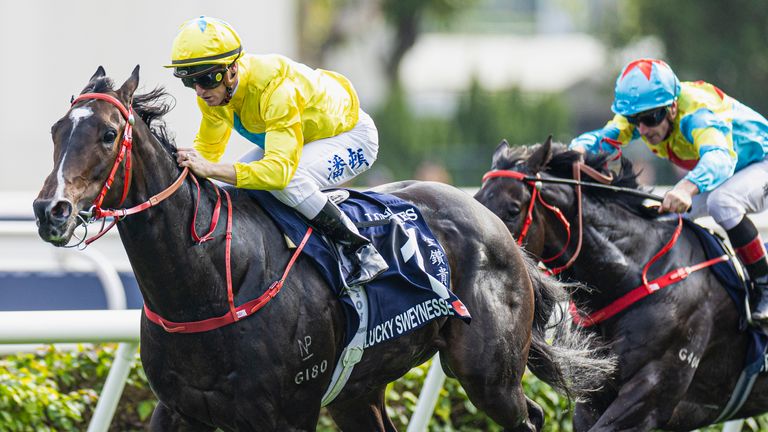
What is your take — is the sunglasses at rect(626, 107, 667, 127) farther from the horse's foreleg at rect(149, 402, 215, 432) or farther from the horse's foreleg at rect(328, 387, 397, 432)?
the horse's foreleg at rect(149, 402, 215, 432)

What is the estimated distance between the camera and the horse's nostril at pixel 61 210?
354 cm

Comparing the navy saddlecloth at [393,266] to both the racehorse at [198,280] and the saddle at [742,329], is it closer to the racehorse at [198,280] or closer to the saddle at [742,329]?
the racehorse at [198,280]

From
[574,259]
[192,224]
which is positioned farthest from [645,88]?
[192,224]

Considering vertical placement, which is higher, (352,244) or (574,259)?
(352,244)

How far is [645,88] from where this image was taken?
17.5ft

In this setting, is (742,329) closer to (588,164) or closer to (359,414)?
(588,164)

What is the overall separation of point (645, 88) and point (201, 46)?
2.12 metres

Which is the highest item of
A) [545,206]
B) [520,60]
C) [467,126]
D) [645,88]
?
[645,88]

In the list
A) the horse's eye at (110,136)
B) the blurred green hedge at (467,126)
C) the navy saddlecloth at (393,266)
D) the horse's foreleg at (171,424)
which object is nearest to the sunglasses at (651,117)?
the navy saddlecloth at (393,266)

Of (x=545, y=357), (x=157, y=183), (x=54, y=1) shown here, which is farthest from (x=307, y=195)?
(x=54, y=1)

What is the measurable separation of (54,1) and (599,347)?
27.8 ft

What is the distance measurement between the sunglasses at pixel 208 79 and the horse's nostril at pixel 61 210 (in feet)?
2.44

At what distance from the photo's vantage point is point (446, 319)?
15.5 feet

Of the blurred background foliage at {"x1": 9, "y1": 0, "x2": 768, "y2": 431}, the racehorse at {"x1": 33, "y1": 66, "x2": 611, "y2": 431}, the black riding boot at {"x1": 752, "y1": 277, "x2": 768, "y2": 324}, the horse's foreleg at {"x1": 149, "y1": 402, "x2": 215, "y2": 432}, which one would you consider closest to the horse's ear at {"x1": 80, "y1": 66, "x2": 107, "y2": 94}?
the racehorse at {"x1": 33, "y1": 66, "x2": 611, "y2": 431}
